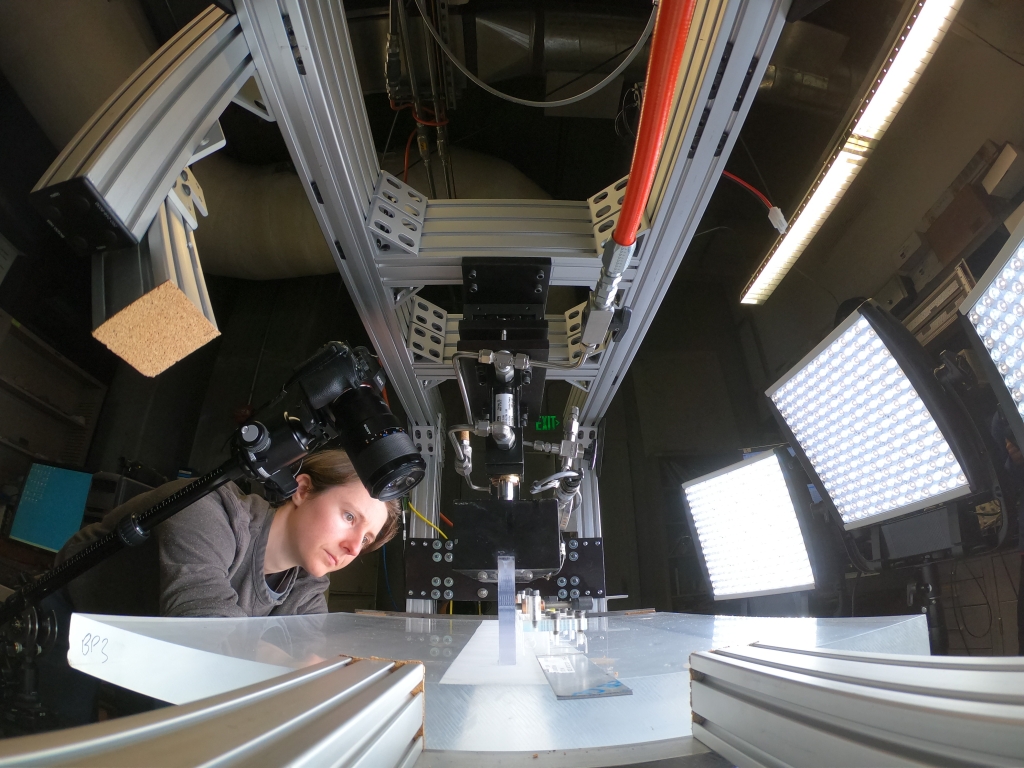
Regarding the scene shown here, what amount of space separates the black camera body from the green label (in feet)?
4.99

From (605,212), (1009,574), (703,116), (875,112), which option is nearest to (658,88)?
(703,116)

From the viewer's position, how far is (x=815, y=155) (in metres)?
1.84

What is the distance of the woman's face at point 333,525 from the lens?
1.15 meters

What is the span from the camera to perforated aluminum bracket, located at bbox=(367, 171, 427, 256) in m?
0.88

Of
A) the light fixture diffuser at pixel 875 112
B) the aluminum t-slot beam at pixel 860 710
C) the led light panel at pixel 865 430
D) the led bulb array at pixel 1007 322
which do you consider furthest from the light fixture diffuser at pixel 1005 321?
the aluminum t-slot beam at pixel 860 710

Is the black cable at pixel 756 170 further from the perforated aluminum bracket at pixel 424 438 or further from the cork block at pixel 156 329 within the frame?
the cork block at pixel 156 329

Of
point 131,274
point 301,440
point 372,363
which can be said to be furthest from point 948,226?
point 131,274

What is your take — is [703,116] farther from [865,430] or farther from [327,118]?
[865,430]

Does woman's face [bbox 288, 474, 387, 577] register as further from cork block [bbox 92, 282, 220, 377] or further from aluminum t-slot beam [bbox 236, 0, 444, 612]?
cork block [bbox 92, 282, 220, 377]

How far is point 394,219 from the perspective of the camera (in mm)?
899

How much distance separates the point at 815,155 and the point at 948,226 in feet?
2.09

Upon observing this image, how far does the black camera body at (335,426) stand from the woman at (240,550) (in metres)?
0.31

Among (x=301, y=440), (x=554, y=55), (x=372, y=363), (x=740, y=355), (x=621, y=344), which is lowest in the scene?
A: (x=301, y=440)

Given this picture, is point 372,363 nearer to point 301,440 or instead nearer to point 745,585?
point 301,440
